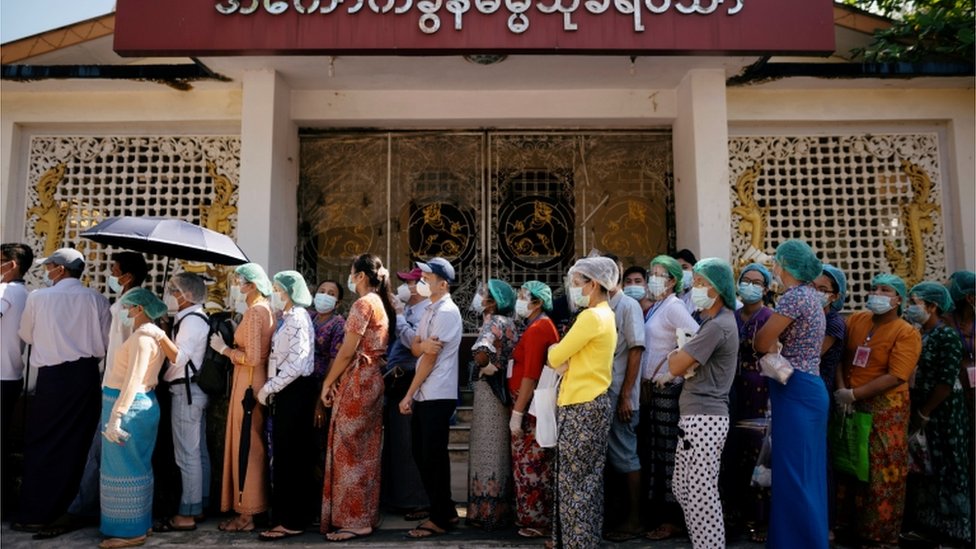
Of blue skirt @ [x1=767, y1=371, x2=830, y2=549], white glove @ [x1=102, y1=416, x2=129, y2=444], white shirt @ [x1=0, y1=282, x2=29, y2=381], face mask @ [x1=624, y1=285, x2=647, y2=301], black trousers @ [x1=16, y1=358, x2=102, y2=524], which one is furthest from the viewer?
face mask @ [x1=624, y1=285, x2=647, y2=301]

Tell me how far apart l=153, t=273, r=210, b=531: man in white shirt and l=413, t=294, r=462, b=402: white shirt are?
1442 mm

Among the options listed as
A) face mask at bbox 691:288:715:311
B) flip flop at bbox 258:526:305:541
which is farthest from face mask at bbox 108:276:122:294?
face mask at bbox 691:288:715:311

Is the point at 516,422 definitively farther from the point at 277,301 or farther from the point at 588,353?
the point at 277,301

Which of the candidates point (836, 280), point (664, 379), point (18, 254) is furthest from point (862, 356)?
point (18, 254)

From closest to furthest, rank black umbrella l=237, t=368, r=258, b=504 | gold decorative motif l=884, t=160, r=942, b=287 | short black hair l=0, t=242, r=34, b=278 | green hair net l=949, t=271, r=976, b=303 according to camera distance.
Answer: black umbrella l=237, t=368, r=258, b=504
green hair net l=949, t=271, r=976, b=303
short black hair l=0, t=242, r=34, b=278
gold decorative motif l=884, t=160, r=942, b=287

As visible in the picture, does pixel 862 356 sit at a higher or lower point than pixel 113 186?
lower

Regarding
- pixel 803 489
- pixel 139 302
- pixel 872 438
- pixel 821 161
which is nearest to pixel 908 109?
pixel 821 161

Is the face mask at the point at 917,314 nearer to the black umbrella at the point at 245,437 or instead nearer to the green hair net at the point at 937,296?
the green hair net at the point at 937,296

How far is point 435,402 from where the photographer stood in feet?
15.0

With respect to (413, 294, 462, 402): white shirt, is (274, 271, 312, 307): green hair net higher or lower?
higher

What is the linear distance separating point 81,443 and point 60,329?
30.1 inches

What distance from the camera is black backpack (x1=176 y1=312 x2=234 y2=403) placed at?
472cm

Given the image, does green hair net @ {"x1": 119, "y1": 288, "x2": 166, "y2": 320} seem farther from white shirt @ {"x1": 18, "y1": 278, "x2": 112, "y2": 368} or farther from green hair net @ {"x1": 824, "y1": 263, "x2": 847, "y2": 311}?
green hair net @ {"x1": 824, "y1": 263, "x2": 847, "y2": 311}

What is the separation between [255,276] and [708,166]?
4.09 m
